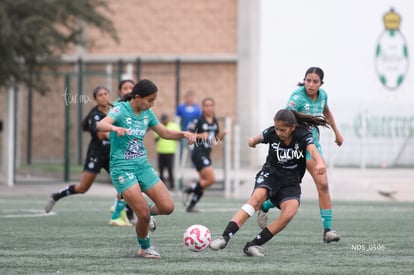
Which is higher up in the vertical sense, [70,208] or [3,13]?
[3,13]

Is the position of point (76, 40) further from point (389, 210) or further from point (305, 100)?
point (305, 100)

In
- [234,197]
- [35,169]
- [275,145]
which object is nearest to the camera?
[275,145]

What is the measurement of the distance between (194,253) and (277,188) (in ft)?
3.51

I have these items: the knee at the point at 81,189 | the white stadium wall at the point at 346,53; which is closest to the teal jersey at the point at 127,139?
the knee at the point at 81,189

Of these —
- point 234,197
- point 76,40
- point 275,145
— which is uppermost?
point 76,40

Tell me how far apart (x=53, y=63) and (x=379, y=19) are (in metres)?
9.78

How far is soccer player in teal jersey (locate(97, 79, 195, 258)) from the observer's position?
9859 mm

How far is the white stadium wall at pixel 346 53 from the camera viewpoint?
28891mm

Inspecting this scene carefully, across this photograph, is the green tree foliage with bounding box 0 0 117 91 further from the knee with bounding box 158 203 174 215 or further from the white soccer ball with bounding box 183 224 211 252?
the white soccer ball with bounding box 183 224 211 252

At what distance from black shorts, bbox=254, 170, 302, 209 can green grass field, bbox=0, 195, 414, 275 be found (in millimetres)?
567

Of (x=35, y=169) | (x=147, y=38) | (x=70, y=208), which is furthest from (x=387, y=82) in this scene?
(x=70, y=208)

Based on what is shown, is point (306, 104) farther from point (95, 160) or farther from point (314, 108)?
point (95, 160)

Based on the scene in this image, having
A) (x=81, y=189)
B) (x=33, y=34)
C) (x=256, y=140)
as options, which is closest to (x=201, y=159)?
(x=81, y=189)

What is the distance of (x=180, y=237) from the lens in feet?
38.7
